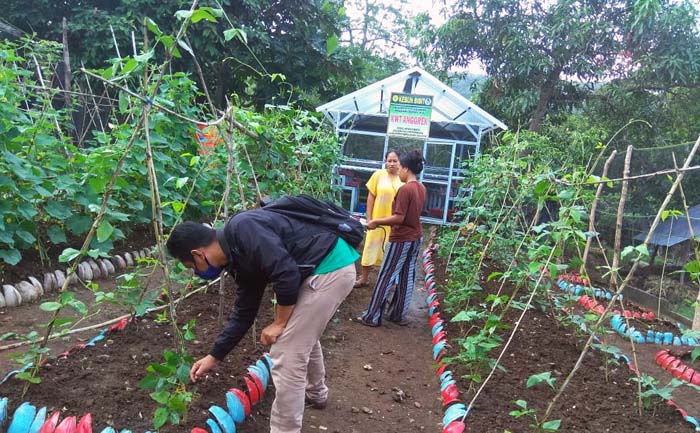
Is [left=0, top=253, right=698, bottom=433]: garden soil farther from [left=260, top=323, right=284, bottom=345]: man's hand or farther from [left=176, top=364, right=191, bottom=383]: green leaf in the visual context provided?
[left=260, top=323, right=284, bottom=345]: man's hand

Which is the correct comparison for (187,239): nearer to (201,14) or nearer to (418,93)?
(201,14)

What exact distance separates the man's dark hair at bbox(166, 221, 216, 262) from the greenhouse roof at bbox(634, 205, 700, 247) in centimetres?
507

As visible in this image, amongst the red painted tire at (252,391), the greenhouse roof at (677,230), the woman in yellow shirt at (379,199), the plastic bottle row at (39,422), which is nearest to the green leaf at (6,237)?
the plastic bottle row at (39,422)

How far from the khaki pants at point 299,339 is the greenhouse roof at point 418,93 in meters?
8.35

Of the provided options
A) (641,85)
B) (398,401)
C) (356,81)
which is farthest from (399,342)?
(356,81)

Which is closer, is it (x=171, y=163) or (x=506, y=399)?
(x=506, y=399)

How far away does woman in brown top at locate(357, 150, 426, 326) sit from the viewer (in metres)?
4.40

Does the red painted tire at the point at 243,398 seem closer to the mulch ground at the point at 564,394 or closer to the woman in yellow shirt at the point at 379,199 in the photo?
the mulch ground at the point at 564,394

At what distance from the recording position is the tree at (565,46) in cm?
966

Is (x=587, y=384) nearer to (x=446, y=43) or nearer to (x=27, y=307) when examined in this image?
(x=27, y=307)

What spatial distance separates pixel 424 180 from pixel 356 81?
3.67 meters

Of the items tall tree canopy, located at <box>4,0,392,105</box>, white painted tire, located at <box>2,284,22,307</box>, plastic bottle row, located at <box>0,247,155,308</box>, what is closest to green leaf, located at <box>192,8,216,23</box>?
plastic bottle row, located at <box>0,247,155,308</box>

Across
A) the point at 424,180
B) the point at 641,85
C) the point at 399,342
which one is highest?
the point at 641,85

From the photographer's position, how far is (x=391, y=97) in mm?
10312
